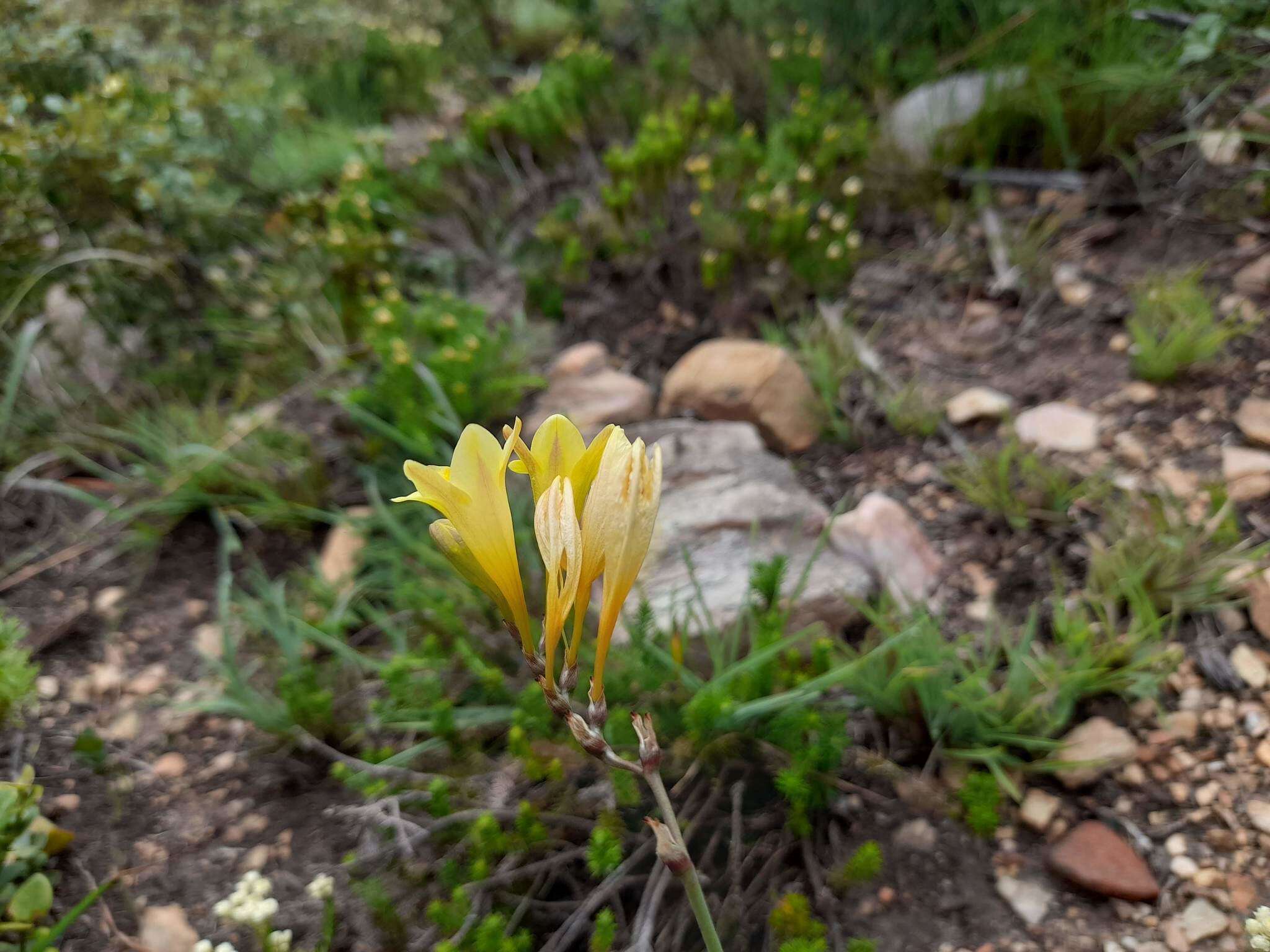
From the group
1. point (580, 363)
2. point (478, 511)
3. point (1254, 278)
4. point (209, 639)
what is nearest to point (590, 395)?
point (580, 363)

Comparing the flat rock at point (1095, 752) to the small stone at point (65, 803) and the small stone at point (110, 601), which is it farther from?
the small stone at point (110, 601)

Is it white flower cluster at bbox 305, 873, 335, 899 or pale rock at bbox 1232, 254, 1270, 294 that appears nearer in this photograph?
white flower cluster at bbox 305, 873, 335, 899

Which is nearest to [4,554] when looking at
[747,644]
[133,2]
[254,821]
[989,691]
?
[254,821]

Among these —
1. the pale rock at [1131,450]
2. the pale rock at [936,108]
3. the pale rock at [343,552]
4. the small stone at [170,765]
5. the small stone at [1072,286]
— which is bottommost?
the pale rock at [1131,450]

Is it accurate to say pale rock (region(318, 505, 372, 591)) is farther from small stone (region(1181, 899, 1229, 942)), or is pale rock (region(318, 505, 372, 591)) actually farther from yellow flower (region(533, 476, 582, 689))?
small stone (region(1181, 899, 1229, 942))

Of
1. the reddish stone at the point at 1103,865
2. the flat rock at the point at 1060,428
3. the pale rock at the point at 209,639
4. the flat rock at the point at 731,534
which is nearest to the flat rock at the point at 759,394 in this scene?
the flat rock at the point at 731,534

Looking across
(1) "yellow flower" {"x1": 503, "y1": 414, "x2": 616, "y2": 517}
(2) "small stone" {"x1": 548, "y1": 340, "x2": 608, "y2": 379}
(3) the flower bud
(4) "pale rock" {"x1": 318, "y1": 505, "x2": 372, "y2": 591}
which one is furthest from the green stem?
(2) "small stone" {"x1": 548, "y1": 340, "x2": 608, "y2": 379}

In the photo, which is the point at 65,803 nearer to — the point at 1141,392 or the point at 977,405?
the point at 977,405
